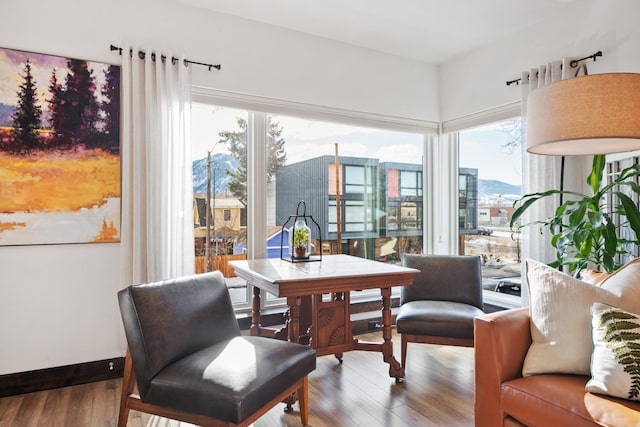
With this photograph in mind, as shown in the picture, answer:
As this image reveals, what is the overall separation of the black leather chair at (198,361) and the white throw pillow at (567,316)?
1.03m

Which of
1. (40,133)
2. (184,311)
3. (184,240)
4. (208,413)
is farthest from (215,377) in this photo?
(40,133)

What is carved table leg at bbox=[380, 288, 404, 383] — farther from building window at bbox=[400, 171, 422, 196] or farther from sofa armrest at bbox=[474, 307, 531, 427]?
building window at bbox=[400, 171, 422, 196]

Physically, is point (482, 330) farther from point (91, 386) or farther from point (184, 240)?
point (91, 386)

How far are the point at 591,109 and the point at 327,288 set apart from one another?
4.88 feet

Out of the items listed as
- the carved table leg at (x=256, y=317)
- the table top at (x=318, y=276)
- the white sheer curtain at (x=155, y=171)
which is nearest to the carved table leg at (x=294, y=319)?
the table top at (x=318, y=276)

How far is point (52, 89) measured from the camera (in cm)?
259

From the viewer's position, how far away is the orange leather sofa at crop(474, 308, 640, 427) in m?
1.38

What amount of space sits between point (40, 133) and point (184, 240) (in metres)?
1.10

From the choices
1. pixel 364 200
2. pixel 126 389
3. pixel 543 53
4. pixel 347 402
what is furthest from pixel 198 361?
pixel 543 53

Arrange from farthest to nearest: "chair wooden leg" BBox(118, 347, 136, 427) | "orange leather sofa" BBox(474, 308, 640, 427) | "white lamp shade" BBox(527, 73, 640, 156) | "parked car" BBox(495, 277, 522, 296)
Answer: "parked car" BBox(495, 277, 522, 296) → "chair wooden leg" BBox(118, 347, 136, 427) → "white lamp shade" BBox(527, 73, 640, 156) → "orange leather sofa" BBox(474, 308, 640, 427)

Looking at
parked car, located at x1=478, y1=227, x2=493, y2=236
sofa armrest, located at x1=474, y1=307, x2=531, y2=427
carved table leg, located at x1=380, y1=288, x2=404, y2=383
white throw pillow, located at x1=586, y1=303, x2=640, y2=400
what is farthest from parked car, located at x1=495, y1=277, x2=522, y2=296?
white throw pillow, located at x1=586, y1=303, x2=640, y2=400

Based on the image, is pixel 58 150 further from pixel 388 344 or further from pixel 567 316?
pixel 567 316

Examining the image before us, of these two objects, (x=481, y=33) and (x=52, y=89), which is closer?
(x=52, y=89)

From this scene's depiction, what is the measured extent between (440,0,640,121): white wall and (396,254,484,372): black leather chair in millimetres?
1515
